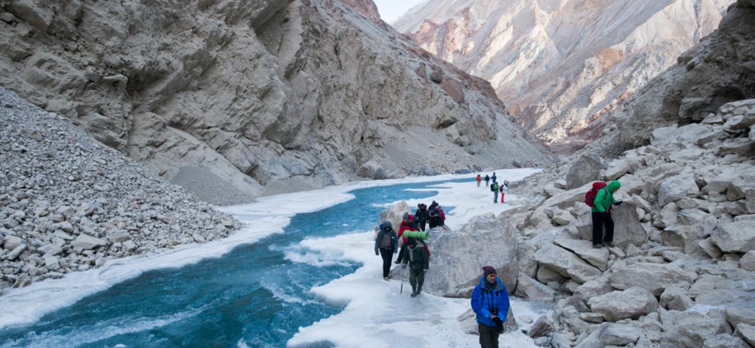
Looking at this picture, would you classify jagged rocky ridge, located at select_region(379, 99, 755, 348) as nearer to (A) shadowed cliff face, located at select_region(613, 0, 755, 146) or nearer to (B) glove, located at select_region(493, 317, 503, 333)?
(B) glove, located at select_region(493, 317, 503, 333)

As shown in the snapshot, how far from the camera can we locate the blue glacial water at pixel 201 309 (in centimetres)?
738

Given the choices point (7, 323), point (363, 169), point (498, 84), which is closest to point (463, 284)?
point (7, 323)

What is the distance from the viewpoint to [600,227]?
844 cm

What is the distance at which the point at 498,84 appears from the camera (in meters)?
128

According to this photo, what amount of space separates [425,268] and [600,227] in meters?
3.55

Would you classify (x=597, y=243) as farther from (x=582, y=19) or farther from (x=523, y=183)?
(x=582, y=19)

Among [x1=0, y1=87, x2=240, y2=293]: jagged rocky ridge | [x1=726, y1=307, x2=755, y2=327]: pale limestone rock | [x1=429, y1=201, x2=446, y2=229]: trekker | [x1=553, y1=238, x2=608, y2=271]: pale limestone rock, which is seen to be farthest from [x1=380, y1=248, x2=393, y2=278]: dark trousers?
[x1=0, y1=87, x2=240, y2=293]: jagged rocky ridge

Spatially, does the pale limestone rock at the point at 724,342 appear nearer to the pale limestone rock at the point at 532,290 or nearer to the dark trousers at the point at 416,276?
the pale limestone rock at the point at 532,290

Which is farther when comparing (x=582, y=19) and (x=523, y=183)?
(x=582, y=19)

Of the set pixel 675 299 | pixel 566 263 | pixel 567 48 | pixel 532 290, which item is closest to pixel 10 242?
pixel 532 290

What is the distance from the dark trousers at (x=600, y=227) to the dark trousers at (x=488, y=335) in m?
3.93

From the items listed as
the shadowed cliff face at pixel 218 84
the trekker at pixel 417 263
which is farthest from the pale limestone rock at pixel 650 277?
the shadowed cliff face at pixel 218 84

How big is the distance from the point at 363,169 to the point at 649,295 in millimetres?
36701

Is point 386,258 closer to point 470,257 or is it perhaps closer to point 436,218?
point 470,257
